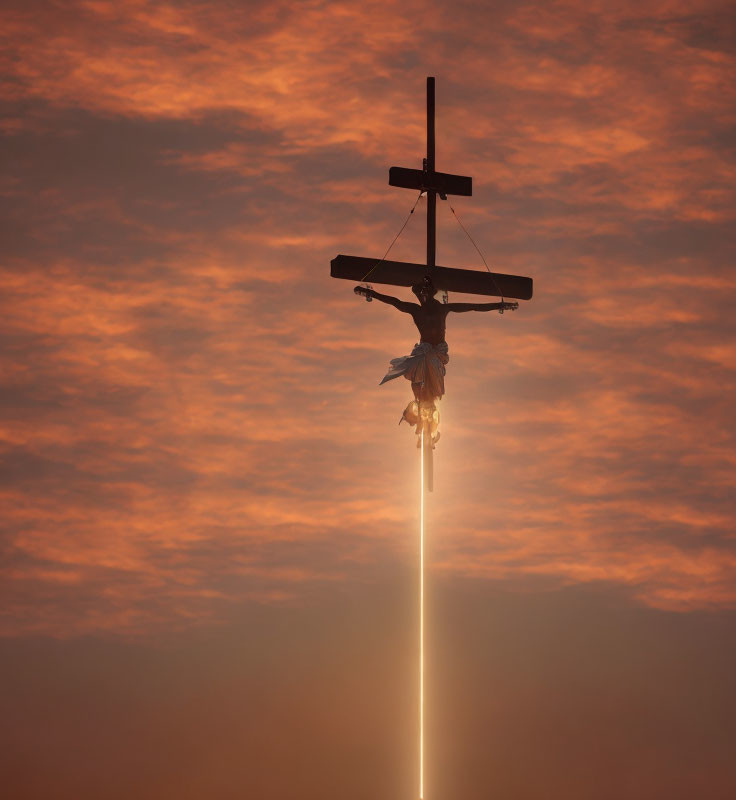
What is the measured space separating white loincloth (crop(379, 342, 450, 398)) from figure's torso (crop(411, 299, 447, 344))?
1.14 feet

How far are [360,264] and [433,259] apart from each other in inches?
54.7

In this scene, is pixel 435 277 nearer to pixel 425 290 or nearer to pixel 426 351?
pixel 425 290

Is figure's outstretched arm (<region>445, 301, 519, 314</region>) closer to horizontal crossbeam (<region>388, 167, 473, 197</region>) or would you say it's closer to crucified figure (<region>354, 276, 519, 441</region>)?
crucified figure (<region>354, 276, 519, 441</region>)

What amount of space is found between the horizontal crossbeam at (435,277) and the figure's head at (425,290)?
0.27 ft

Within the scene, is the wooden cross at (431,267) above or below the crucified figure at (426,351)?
above

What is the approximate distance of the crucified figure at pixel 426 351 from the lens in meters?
29.7

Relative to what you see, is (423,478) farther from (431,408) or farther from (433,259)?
(433,259)

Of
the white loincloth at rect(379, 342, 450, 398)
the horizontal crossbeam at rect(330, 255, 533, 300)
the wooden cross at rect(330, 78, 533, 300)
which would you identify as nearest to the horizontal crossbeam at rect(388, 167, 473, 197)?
the wooden cross at rect(330, 78, 533, 300)

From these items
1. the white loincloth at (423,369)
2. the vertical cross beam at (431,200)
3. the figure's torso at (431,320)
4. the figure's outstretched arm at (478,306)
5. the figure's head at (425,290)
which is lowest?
the white loincloth at (423,369)

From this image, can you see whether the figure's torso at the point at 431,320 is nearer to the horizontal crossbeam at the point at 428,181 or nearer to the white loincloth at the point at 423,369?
the white loincloth at the point at 423,369

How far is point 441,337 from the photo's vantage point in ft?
99.7

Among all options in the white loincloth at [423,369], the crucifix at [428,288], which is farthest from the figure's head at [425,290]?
the white loincloth at [423,369]

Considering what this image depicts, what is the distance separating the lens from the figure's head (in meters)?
30.3

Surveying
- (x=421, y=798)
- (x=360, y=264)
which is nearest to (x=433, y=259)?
(x=360, y=264)
